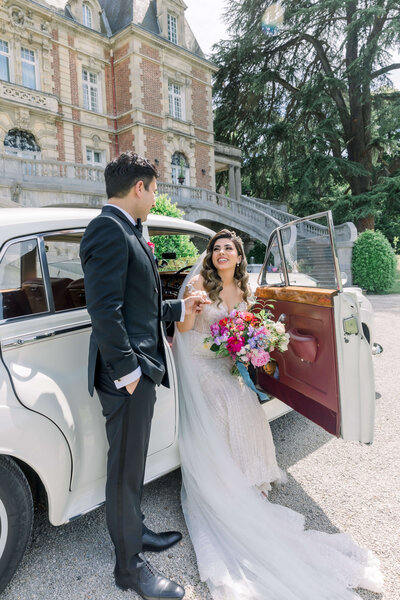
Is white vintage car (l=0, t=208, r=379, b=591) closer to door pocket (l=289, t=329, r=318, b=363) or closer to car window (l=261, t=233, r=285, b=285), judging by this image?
door pocket (l=289, t=329, r=318, b=363)

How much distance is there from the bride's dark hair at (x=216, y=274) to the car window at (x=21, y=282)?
4.31 feet

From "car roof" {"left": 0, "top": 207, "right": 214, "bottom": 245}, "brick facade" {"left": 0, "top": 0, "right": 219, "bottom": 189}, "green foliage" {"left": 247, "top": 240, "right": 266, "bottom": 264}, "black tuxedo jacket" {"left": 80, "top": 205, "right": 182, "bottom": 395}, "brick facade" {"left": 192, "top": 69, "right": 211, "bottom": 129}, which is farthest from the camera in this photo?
"green foliage" {"left": 247, "top": 240, "right": 266, "bottom": 264}

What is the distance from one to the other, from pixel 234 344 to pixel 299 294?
1.84 feet

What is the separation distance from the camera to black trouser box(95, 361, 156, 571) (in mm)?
1848

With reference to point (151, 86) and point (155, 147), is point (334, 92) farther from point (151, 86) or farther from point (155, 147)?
point (155, 147)

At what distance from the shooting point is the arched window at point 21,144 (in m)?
16.9

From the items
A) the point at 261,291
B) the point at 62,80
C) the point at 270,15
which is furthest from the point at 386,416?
the point at 270,15

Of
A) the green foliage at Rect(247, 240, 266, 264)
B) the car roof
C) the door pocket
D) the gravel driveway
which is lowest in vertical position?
the gravel driveway

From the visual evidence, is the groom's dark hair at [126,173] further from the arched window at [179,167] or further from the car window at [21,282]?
the arched window at [179,167]

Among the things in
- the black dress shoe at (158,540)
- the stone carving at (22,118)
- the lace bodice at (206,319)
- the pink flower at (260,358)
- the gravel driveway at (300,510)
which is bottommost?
the gravel driveway at (300,510)

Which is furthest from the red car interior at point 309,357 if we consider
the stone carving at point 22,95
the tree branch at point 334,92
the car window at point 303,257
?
the tree branch at point 334,92

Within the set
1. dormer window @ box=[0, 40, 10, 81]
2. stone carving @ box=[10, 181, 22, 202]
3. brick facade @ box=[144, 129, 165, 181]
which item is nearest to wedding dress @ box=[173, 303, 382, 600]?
stone carving @ box=[10, 181, 22, 202]

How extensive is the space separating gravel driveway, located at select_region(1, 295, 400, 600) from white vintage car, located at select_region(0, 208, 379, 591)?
1.12ft

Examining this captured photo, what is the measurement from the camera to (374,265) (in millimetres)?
15867
